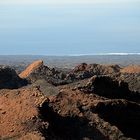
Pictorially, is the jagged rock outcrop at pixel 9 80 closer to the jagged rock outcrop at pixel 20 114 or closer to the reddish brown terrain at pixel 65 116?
the reddish brown terrain at pixel 65 116

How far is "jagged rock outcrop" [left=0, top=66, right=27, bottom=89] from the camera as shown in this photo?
27.5m

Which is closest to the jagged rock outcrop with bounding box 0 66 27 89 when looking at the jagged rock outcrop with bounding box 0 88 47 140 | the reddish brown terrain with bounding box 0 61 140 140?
the reddish brown terrain with bounding box 0 61 140 140

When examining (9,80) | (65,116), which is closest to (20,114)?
(65,116)

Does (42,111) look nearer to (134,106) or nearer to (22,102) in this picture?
(22,102)

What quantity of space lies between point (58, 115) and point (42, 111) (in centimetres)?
72

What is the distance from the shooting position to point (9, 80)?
28.2m

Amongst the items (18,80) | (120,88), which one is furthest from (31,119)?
(18,80)

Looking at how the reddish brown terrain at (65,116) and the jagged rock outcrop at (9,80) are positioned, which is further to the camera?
the jagged rock outcrop at (9,80)

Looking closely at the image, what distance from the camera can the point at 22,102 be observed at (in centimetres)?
1545

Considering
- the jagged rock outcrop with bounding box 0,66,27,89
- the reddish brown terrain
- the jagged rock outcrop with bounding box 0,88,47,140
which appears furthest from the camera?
the jagged rock outcrop with bounding box 0,66,27,89

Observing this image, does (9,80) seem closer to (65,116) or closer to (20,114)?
(65,116)

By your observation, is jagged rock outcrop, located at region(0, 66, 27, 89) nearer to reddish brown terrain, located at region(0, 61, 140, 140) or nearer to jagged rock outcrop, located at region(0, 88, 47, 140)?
reddish brown terrain, located at region(0, 61, 140, 140)

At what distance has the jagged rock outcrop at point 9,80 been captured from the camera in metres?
27.5

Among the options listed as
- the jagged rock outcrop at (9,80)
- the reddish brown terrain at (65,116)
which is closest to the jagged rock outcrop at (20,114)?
the reddish brown terrain at (65,116)
